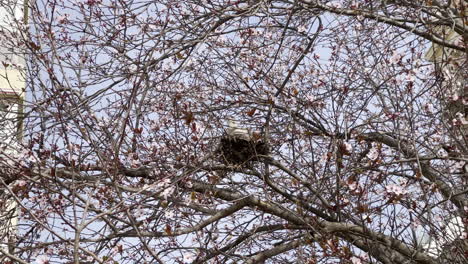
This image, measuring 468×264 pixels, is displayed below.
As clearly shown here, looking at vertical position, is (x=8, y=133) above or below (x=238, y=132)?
above

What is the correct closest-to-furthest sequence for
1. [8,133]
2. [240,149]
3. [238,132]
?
1. [238,132]
2. [240,149]
3. [8,133]

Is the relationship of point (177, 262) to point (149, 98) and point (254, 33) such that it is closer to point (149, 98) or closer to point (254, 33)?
point (149, 98)

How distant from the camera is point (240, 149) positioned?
228 inches

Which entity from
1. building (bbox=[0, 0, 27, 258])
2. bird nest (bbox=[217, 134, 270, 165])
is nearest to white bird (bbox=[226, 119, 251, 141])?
bird nest (bbox=[217, 134, 270, 165])

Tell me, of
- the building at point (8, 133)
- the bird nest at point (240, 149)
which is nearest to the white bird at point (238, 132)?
the bird nest at point (240, 149)

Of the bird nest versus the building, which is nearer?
the building

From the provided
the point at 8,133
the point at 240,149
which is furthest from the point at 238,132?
the point at 8,133

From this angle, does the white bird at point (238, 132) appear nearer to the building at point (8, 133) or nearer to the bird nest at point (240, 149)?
the bird nest at point (240, 149)

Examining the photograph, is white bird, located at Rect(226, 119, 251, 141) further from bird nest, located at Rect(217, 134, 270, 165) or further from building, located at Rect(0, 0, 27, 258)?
building, located at Rect(0, 0, 27, 258)

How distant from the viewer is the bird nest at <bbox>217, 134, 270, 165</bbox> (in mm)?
5641

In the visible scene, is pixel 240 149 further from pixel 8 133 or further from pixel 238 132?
pixel 8 133

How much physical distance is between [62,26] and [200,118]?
5.58ft

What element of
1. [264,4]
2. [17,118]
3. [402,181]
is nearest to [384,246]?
[402,181]

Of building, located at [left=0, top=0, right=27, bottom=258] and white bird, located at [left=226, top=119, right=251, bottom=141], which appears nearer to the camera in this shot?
building, located at [left=0, top=0, right=27, bottom=258]
